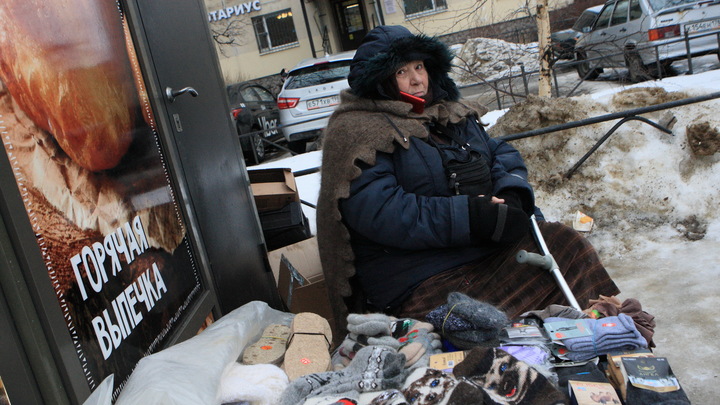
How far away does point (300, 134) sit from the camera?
10.1m

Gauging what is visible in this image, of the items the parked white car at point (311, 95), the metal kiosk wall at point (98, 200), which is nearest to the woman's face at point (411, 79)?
the metal kiosk wall at point (98, 200)

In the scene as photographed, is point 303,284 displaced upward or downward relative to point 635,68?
downward

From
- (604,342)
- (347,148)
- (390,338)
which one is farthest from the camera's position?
(347,148)

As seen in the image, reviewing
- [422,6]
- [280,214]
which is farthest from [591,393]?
[422,6]

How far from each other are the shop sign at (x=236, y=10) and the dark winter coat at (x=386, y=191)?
21558 mm

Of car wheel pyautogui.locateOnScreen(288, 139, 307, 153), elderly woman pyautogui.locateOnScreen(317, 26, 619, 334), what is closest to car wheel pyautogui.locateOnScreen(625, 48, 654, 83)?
car wheel pyautogui.locateOnScreen(288, 139, 307, 153)

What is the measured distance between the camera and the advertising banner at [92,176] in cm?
149

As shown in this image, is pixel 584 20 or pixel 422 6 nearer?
pixel 584 20

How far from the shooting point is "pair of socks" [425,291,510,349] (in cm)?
193

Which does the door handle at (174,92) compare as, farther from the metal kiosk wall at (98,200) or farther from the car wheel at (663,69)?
the car wheel at (663,69)

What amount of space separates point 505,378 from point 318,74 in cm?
904

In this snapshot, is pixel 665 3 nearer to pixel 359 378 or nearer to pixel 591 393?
pixel 591 393

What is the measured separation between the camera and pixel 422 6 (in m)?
21.8

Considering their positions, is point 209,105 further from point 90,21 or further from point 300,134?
point 300,134
